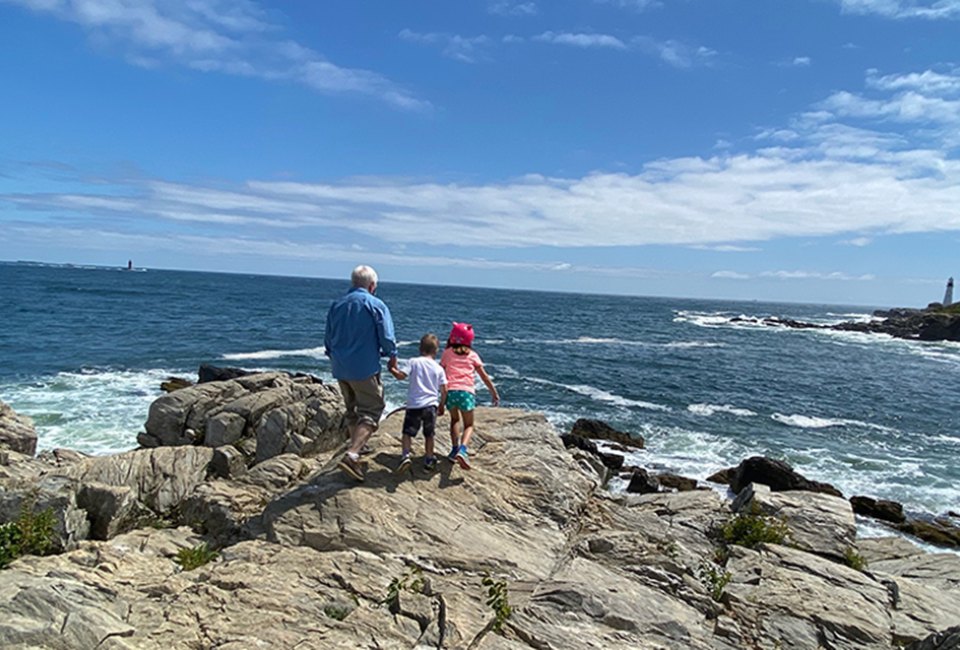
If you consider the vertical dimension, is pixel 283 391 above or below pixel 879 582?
above

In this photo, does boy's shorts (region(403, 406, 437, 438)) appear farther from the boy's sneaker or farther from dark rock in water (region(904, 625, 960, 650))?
dark rock in water (region(904, 625, 960, 650))

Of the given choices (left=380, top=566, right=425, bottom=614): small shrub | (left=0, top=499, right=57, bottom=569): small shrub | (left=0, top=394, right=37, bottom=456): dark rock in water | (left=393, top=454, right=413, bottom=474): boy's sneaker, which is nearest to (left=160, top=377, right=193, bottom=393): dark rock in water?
(left=0, top=394, right=37, bottom=456): dark rock in water

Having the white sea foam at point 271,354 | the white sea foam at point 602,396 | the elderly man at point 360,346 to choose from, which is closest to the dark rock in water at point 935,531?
the white sea foam at point 602,396

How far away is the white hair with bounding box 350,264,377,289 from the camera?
8.09 m

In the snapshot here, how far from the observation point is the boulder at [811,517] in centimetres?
1113

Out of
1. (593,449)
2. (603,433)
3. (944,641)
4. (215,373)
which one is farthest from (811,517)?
(215,373)

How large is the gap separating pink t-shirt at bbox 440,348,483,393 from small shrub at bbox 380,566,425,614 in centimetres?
276

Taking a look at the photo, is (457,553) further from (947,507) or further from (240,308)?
(240,308)

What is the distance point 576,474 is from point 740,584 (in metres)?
2.88

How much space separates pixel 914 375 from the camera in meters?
50.6

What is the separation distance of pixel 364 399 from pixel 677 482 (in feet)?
51.0

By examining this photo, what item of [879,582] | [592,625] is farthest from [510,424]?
[879,582]

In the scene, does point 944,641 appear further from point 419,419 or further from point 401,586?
point 419,419

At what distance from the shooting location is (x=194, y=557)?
7125 millimetres
